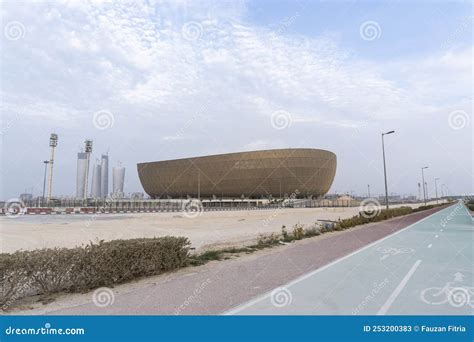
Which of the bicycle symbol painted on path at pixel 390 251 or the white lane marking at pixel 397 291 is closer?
the white lane marking at pixel 397 291

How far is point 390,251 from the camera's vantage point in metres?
9.95

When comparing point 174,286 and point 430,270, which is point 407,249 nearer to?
point 430,270

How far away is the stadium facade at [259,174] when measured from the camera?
91312 mm

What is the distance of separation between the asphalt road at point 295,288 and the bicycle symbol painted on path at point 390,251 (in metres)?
0.19

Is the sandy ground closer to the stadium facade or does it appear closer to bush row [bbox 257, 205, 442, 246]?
bush row [bbox 257, 205, 442, 246]

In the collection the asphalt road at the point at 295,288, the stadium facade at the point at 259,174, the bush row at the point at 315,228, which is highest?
the stadium facade at the point at 259,174

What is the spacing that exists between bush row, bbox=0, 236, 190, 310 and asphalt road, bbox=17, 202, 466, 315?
332 millimetres

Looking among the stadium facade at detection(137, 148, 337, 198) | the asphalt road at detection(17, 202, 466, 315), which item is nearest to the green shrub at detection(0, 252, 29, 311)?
the asphalt road at detection(17, 202, 466, 315)

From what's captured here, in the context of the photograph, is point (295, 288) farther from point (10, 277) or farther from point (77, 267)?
point (10, 277)

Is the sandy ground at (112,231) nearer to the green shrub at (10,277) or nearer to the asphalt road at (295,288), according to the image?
the green shrub at (10,277)

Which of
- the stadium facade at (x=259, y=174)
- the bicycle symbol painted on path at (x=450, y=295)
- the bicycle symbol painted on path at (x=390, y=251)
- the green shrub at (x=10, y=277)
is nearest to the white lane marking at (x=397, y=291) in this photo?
the bicycle symbol painted on path at (x=450, y=295)

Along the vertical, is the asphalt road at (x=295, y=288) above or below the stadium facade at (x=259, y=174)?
below

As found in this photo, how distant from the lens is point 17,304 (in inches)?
197

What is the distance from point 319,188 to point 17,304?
97.8 m
